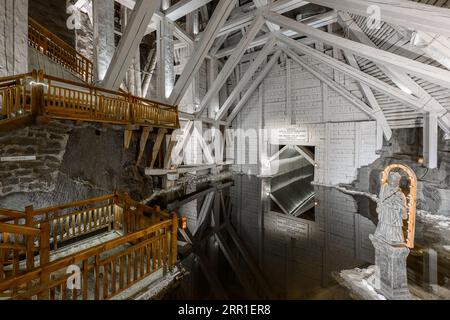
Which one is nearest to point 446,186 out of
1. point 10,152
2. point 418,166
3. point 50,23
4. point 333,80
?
point 418,166

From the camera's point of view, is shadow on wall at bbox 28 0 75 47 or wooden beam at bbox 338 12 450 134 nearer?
wooden beam at bbox 338 12 450 134

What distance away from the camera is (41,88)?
14.9ft

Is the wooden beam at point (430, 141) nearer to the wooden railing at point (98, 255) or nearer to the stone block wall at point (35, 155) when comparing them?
the wooden railing at point (98, 255)

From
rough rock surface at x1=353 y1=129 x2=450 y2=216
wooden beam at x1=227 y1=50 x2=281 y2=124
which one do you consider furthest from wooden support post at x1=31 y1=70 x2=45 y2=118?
rough rock surface at x1=353 y1=129 x2=450 y2=216

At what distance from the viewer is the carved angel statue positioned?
11.7 ft

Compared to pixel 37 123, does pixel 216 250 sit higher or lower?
lower

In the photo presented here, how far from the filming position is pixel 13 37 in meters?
5.48

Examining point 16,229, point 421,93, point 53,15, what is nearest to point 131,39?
point 16,229

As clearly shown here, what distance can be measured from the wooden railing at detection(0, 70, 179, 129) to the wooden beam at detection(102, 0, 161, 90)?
821mm

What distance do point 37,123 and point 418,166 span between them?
13.2 metres

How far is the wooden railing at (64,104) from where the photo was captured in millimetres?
4430

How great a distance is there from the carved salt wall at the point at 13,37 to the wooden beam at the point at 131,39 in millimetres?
2123

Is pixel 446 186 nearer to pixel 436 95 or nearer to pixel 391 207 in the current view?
pixel 436 95

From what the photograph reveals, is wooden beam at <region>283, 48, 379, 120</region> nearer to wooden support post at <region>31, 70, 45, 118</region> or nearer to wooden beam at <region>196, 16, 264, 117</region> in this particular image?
wooden beam at <region>196, 16, 264, 117</region>
